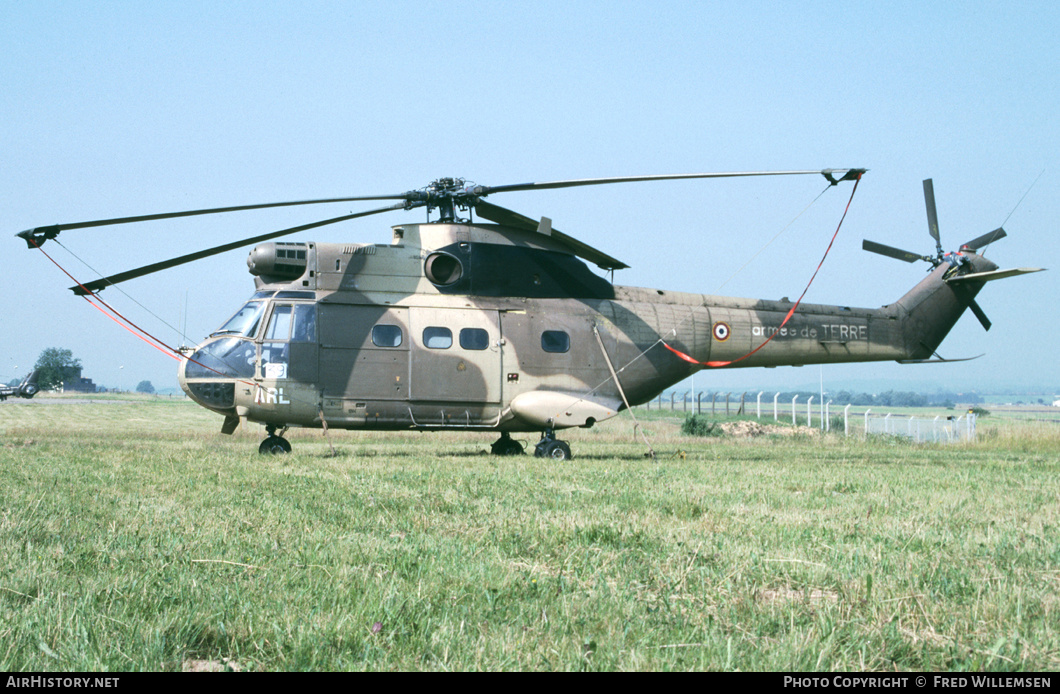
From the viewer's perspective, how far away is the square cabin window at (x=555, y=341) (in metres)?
15.6

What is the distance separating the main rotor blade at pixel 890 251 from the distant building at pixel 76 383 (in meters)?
145

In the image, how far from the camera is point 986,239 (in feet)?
58.0

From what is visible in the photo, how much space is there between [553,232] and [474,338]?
250 cm

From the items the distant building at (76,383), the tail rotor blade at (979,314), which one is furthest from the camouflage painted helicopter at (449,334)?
the distant building at (76,383)

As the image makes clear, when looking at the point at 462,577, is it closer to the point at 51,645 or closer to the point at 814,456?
the point at 51,645

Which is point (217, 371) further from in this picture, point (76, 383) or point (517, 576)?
point (76, 383)

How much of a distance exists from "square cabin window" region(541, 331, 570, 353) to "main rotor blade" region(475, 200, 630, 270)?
172 cm

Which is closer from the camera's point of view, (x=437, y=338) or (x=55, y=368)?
(x=437, y=338)

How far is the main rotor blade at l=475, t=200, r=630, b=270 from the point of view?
14930 millimetres

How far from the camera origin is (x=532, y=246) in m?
15.6

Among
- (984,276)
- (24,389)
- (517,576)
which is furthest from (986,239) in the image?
(24,389)

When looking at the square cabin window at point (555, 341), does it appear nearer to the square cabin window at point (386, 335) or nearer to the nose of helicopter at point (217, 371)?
the square cabin window at point (386, 335)
